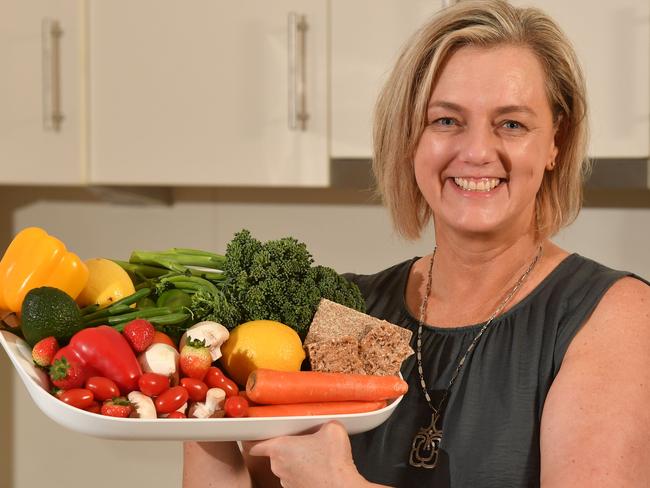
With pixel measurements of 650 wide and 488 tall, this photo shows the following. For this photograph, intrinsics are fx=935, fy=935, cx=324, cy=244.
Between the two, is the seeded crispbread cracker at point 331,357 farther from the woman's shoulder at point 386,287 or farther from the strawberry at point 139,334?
the woman's shoulder at point 386,287

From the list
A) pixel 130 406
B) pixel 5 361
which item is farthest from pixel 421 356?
pixel 5 361

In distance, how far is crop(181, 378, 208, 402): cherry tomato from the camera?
1107 millimetres

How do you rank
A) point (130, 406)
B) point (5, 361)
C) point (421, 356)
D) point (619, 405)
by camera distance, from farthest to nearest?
1. point (5, 361)
2. point (421, 356)
3. point (619, 405)
4. point (130, 406)

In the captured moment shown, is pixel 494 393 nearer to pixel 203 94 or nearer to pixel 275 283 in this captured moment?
pixel 275 283

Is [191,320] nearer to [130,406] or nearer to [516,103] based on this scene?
[130,406]

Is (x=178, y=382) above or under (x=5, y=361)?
above

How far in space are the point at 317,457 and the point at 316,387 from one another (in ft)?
0.28

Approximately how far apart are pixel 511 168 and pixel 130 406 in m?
0.66

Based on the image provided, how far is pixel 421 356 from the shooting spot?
149cm

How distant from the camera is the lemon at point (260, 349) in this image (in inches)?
46.4

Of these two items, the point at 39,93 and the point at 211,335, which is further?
the point at 39,93

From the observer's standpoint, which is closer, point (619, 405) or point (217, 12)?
point (619, 405)

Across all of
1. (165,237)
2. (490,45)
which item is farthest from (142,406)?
(165,237)

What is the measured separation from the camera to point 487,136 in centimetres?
137
